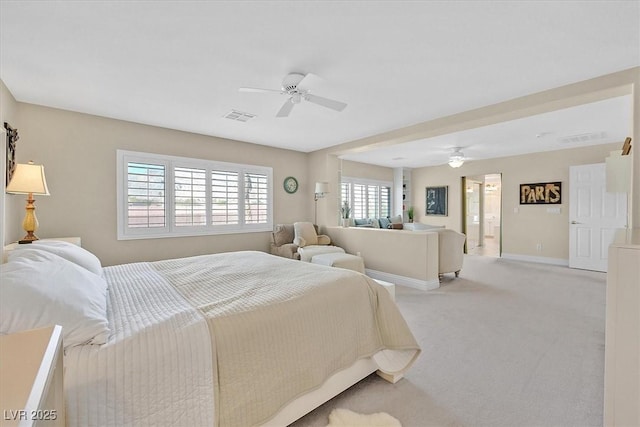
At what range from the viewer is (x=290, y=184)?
19.4 feet

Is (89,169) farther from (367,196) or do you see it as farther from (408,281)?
(367,196)

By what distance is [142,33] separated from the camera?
2.04 m

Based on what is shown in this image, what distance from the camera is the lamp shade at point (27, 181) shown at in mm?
2674

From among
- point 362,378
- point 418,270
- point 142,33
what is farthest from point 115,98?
point 418,270

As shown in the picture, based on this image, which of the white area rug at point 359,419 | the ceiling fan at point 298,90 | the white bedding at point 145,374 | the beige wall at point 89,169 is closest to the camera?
the white bedding at point 145,374

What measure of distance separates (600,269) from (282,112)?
6371mm

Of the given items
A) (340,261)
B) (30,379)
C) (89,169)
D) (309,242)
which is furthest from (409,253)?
(89,169)

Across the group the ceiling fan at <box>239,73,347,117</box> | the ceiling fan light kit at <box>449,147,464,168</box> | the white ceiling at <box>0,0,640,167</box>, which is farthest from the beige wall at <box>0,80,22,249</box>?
the ceiling fan light kit at <box>449,147,464,168</box>

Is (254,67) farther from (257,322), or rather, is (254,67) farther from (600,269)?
(600,269)

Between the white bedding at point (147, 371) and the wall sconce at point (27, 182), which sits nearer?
the white bedding at point (147, 371)

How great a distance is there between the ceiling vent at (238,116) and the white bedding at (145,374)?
2877 millimetres

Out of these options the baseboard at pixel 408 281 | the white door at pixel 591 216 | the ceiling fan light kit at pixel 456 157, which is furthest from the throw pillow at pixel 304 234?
the white door at pixel 591 216

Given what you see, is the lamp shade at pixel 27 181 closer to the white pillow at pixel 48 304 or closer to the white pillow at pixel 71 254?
the white pillow at pixel 71 254

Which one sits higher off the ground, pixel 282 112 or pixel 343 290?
pixel 282 112
